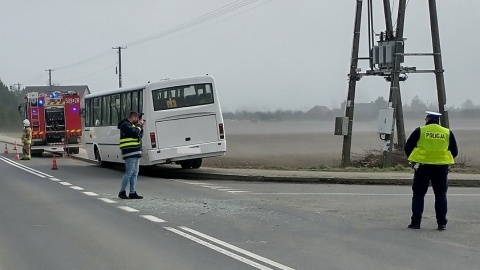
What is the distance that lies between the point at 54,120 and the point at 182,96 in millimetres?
16488

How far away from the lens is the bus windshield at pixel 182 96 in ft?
69.8

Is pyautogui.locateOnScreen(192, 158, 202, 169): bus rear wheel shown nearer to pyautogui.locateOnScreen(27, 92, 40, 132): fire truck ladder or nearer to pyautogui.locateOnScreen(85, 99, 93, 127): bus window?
pyautogui.locateOnScreen(85, 99, 93, 127): bus window

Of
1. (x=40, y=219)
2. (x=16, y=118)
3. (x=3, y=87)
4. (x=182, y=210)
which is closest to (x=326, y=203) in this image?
(x=182, y=210)

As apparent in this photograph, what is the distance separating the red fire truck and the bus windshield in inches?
628

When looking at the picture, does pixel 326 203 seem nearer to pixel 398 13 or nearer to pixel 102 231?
pixel 102 231

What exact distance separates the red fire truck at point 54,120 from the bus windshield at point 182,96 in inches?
628

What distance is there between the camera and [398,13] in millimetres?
23062

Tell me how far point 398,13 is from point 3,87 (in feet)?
426

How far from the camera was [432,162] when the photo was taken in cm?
1076

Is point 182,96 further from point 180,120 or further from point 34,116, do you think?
point 34,116

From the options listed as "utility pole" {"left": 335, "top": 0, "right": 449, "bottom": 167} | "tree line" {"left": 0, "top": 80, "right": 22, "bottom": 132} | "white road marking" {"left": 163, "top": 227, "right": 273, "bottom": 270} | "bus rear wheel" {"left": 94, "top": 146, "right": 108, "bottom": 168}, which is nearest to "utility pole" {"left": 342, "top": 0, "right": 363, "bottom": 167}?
"utility pole" {"left": 335, "top": 0, "right": 449, "bottom": 167}

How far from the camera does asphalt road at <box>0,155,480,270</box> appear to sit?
8.41m

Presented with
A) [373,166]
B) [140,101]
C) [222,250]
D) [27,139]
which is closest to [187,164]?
[140,101]

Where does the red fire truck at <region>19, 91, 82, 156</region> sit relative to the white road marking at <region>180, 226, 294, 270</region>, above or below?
above
